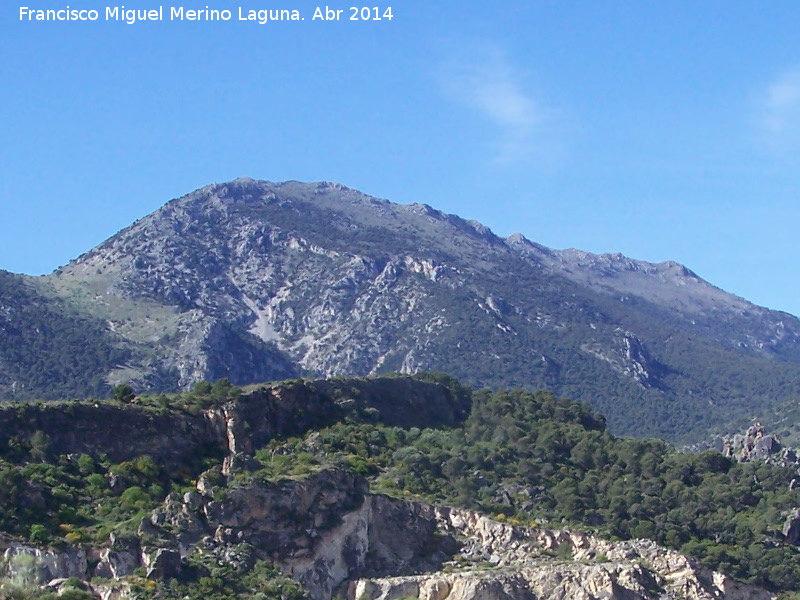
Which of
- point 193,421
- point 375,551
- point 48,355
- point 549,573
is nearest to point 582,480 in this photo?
point 549,573

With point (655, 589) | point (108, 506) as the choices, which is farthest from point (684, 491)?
point (108, 506)

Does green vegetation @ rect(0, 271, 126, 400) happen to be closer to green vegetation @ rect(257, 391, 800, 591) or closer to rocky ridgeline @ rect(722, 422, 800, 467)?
rocky ridgeline @ rect(722, 422, 800, 467)

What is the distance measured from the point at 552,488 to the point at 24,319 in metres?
111

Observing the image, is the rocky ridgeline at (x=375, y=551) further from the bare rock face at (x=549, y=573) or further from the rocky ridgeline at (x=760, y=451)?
the rocky ridgeline at (x=760, y=451)

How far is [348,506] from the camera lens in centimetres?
8669

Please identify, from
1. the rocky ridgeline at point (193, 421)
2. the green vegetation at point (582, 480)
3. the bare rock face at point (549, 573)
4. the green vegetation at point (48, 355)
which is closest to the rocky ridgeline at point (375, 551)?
the bare rock face at point (549, 573)

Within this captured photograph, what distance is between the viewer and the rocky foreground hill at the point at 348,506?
7762 centimetres

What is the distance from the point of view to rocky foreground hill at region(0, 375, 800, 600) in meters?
77.6

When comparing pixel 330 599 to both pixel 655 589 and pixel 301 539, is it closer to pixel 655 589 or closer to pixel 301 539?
pixel 301 539

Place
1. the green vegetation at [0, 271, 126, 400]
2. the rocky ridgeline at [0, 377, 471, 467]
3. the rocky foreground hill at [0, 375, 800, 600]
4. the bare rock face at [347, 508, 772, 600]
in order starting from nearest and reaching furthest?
the rocky foreground hill at [0, 375, 800, 600], the bare rock face at [347, 508, 772, 600], the rocky ridgeline at [0, 377, 471, 467], the green vegetation at [0, 271, 126, 400]

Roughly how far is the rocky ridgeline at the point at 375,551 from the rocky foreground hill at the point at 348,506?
4.1 inches

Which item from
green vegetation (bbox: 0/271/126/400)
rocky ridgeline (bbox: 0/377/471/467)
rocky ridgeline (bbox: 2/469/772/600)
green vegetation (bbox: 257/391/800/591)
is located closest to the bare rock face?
rocky ridgeline (bbox: 2/469/772/600)

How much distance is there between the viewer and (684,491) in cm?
9862

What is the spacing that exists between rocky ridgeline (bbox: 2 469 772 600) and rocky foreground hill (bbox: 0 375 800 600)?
104 millimetres
